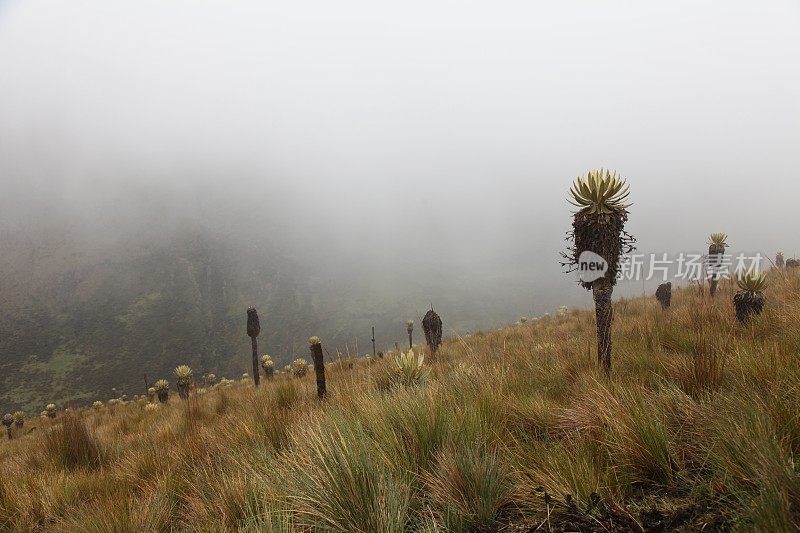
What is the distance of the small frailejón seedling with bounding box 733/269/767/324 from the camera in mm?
6348

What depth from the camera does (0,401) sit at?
9969cm

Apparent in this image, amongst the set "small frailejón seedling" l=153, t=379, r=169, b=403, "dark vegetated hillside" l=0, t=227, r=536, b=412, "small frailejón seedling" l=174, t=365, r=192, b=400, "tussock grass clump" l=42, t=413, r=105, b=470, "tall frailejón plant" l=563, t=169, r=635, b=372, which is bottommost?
"dark vegetated hillside" l=0, t=227, r=536, b=412

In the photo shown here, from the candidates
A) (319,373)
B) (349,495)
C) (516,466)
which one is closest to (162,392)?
(319,373)

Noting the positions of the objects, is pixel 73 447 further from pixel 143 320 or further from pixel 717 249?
pixel 143 320

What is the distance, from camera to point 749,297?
21.5 feet

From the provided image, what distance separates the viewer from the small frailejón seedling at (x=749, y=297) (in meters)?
6.35

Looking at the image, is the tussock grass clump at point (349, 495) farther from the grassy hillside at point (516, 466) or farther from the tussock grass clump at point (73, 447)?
the tussock grass clump at point (73, 447)

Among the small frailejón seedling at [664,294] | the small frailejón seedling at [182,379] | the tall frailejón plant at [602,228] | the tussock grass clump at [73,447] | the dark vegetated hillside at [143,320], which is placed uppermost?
the tall frailejón plant at [602,228]

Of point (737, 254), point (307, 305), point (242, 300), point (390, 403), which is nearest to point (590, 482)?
point (390, 403)

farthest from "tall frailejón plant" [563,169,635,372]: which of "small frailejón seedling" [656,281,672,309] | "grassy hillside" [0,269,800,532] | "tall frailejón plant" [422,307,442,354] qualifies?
"small frailejón seedling" [656,281,672,309]

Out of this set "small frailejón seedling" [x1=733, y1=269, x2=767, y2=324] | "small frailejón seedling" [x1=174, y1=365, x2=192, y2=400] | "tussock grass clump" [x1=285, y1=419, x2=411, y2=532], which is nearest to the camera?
"tussock grass clump" [x1=285, y1=419, x2=411, y2=532]

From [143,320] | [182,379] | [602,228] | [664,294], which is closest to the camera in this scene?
[602,228]

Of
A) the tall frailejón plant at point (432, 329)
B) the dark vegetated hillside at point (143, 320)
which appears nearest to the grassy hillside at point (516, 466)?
the tall frailejón plant at point (432, 329)

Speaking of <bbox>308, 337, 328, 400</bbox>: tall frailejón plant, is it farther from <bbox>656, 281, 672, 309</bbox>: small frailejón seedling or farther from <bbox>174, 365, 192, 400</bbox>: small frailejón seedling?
<bbox>174, 365, 192, 400</bbox>: small frailejón seedling
